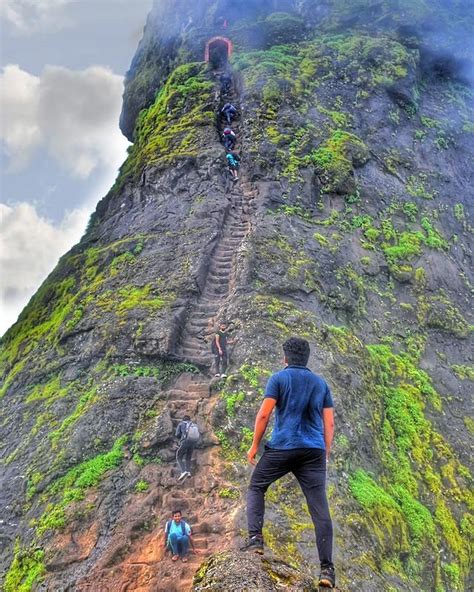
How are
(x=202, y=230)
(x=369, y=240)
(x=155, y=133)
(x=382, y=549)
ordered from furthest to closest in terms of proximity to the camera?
(x=155, y=133) < (x=369, y=240) < (x=202, y=230) < (x=382, y=549)

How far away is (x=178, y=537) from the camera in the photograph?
371 inches

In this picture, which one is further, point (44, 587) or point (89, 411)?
point (89, 411)

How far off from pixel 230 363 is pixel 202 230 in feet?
20.6

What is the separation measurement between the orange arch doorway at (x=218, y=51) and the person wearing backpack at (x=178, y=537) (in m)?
23.8

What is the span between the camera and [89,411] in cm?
1388

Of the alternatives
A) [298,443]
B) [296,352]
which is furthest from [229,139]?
[298,443]

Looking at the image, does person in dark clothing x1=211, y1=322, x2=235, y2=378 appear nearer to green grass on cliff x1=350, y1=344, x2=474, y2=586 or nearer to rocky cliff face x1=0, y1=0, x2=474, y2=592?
rocky cliff face x1=0, y1=0, x2=474, y2=592

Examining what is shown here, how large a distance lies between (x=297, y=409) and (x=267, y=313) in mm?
9350

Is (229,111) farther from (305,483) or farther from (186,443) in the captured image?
(305,483)

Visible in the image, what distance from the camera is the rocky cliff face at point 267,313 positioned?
437 inches

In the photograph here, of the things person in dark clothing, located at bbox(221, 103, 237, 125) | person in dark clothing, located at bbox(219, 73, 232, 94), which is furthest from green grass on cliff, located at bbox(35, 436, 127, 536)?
person in dark clothing, located at bbox(219, 73, 232, 94)

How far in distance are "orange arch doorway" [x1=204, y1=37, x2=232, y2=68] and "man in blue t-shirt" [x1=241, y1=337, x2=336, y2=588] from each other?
25173 mm

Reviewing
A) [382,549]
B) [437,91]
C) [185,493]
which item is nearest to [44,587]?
[185,493]

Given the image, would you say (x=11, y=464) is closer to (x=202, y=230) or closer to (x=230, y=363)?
(x=230, y=363)
